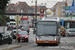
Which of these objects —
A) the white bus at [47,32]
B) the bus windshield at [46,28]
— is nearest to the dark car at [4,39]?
the white bus at [47,32]

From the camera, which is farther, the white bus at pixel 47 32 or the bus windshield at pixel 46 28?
the bus windshield at pixel 46 28

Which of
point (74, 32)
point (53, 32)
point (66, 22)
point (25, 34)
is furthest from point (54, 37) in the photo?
point (66, 22)

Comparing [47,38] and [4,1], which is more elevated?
[4,1]

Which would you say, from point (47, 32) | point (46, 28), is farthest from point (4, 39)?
point (47, 32)

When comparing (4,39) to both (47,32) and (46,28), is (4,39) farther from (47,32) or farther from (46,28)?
(47,32)

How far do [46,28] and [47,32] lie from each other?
54 centimetres

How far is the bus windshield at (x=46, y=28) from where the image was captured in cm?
2452

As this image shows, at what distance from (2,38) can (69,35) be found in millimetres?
20893

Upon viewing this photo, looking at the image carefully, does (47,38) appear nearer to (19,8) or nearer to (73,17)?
(73,17)

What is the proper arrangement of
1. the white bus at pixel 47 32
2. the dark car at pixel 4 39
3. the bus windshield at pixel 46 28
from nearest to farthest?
the white bus at pixel 47 32, the bus windshield at pixel 46 28, the dark car at pixel 4 39

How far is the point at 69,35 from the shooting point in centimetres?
4469

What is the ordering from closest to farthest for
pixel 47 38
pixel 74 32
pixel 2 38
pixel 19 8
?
pixel 47 38 → pixel 2 38 → pixel 74 32 → pixel 19 8

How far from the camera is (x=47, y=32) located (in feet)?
80.6

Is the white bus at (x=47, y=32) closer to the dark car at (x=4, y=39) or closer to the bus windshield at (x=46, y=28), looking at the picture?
the bus windshield at (x=46, y=28)
